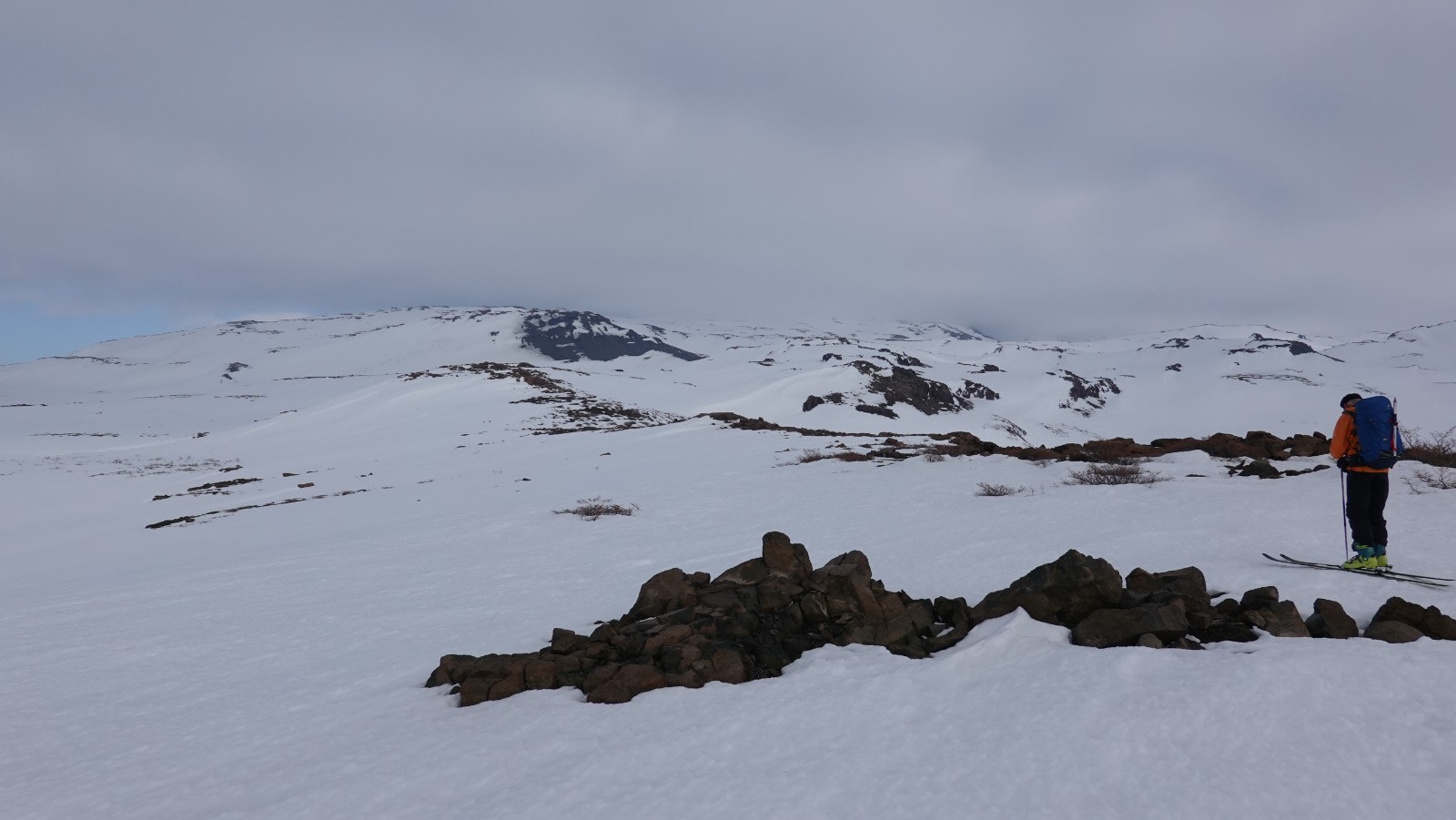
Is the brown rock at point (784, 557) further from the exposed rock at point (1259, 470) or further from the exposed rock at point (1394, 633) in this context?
the exposed rock at point (1259, 470)

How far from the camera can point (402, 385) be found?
161 ft

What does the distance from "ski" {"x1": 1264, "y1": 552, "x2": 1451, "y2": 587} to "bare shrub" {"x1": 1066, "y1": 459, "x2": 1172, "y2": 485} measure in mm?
4692

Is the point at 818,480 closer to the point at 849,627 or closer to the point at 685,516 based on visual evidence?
the point at 685,516

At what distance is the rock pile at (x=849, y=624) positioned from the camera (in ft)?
15.2

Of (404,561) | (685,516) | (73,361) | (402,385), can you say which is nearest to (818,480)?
(685,516)

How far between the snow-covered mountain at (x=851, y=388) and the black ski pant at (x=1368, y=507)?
108ft

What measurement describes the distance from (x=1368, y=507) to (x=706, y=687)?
7.04 meters

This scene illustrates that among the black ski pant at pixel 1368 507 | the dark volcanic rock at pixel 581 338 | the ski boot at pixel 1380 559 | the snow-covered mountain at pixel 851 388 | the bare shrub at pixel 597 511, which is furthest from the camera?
the dark volcanic rock at pixel 581 338

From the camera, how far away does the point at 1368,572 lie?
229 inches

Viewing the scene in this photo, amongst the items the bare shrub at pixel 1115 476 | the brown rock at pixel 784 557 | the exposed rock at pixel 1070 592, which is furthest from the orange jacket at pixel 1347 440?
the brown rock at pixel 784 557

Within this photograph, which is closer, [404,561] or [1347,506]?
[1347,506]

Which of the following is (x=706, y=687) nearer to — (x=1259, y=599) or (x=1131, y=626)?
(x=1131, y=626)

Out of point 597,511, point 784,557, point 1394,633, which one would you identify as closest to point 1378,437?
point 1394,633

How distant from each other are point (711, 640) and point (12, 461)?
159 feet
